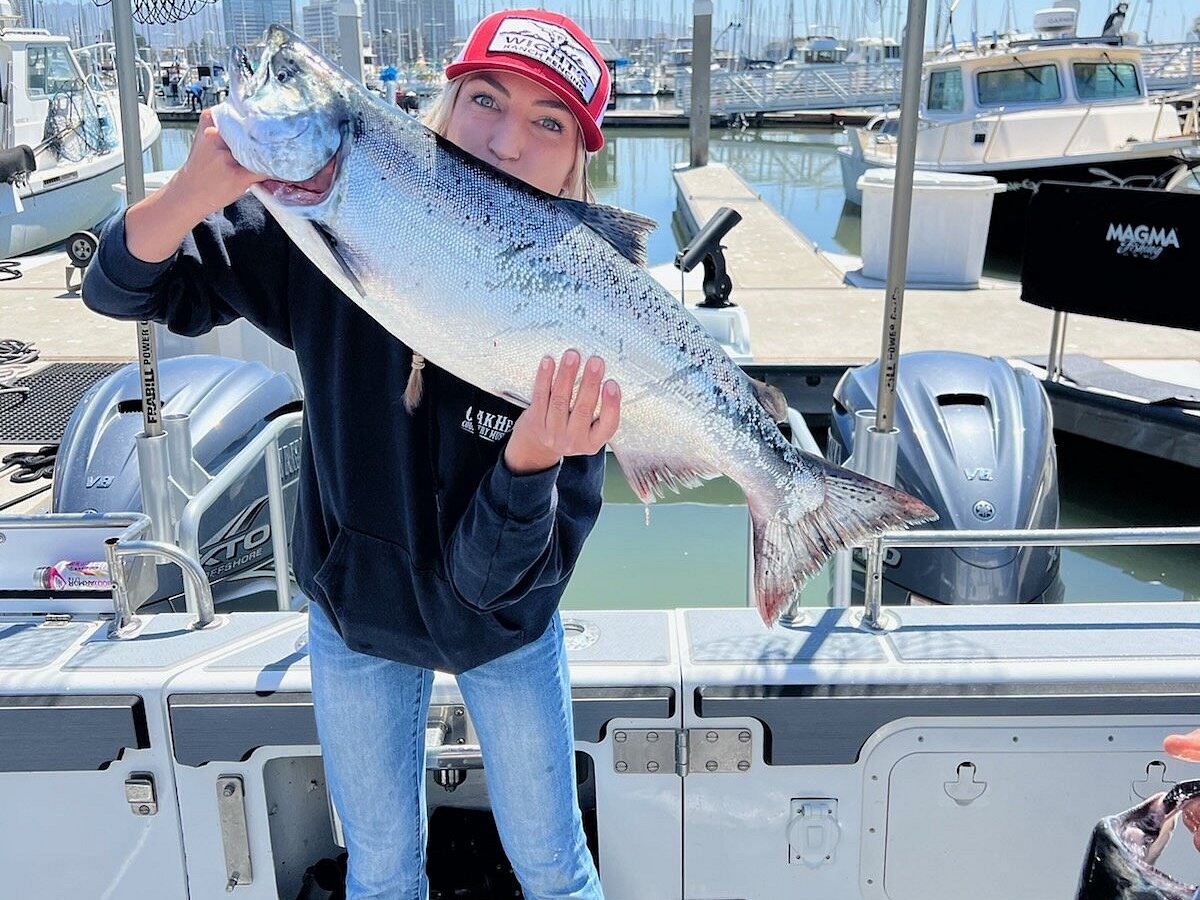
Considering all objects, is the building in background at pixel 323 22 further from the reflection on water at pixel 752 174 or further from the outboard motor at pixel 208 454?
the reflection on water at pixel 752 174

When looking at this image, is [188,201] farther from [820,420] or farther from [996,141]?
[996,141]

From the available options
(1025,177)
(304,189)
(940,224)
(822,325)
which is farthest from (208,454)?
(1025,177)

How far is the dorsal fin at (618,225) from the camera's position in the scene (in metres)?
1.64

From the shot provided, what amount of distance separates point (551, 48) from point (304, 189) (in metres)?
0.47

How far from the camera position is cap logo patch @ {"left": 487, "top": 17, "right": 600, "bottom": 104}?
1.64 m

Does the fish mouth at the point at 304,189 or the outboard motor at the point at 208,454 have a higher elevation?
the fish mouth at the point at 304,189

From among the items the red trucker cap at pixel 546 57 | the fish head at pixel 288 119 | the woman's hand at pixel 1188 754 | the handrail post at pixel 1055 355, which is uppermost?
the red trucker cap at pixel 546 57

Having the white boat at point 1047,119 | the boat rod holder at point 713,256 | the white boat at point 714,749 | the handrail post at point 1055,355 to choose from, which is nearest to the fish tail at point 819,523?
the white boat at point 714,749

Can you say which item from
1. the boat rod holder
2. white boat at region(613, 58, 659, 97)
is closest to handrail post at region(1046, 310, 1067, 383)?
the boat rod holder

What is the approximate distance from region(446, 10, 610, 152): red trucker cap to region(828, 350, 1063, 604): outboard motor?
8.44 feet

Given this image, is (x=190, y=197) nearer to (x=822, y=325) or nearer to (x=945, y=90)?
(x=822, y=325)

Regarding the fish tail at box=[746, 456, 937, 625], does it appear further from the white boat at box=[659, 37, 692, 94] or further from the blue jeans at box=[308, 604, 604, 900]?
the white boat at box=[659, 37, 692, 94]

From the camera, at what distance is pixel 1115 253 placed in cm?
609

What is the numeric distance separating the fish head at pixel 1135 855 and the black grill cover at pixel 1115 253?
208 inches
